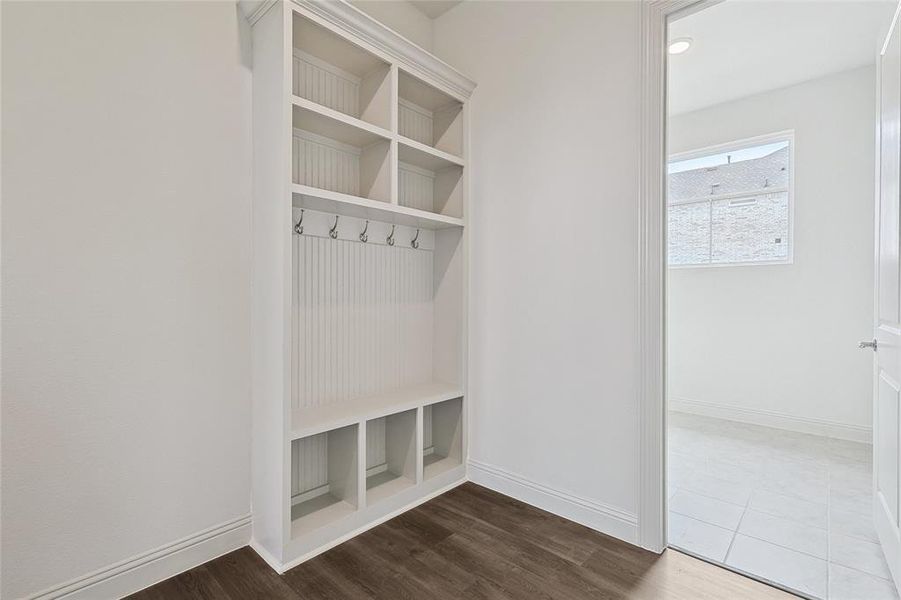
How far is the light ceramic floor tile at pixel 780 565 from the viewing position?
167 cm

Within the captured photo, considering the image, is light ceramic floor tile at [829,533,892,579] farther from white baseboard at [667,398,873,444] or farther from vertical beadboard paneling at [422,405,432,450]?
vertical beadboard paneling at [422,405,432,450]

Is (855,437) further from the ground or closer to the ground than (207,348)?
closer to the ground

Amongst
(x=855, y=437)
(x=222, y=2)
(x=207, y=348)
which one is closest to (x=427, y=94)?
(x=222, y=2)

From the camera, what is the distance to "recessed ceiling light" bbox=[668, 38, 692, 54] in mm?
2947

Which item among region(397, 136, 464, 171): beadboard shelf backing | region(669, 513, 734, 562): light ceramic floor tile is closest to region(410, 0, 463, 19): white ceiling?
region(397, 136, 464, 171): beadboard shelf backing

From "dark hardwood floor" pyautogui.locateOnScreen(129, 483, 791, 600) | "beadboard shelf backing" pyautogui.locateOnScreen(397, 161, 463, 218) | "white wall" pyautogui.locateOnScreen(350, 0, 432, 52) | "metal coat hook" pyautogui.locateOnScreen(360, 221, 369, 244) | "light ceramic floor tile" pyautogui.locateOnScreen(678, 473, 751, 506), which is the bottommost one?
"light ceramic floor tile" pyautogui.locateOnScreen(678, 473, 751, 506)

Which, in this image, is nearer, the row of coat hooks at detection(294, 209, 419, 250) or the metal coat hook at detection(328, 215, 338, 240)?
the row of coat hooks at detection(294, 209, 419, 250)

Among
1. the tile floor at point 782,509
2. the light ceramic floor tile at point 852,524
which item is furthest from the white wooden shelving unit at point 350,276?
the light ceramic floor tile at point 852,524

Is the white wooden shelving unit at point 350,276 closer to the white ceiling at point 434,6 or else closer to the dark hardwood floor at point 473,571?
the dark hardwood floor at point 473,571

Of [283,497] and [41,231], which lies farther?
[283,497]

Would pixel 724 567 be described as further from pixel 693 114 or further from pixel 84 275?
pixel 693 114

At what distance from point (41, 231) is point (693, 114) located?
487cm

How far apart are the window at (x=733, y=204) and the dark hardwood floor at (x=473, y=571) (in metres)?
3.05

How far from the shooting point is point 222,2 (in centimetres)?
Result: 182
